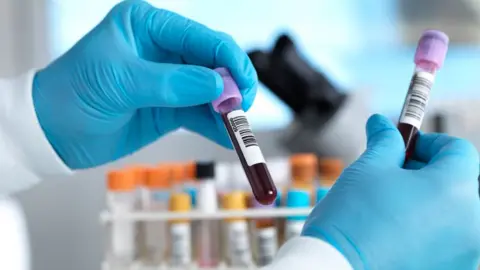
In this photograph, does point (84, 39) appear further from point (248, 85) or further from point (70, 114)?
point (248, 85)

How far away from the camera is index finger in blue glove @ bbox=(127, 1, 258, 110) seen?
27.3 inches

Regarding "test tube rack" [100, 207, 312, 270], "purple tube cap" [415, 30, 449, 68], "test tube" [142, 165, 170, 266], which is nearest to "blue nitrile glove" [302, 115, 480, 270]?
"purple tube cap" [415, 30, 449, 68]

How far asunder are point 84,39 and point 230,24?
2.25 feet

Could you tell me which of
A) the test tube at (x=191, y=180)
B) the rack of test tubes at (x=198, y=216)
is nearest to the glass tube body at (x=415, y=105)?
the rack of test tubes at (x=198, y=216)

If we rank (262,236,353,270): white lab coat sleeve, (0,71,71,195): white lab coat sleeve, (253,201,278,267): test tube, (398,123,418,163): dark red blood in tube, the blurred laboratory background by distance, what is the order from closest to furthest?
(262,236,353,270): white lab coat sleeve, (398,123,418,163): dark red blood in tube, (0,71,71,195): white lab coat sleeve, (253,201,278,267): test tube, the blurred laboratory background

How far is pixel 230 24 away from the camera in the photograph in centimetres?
140

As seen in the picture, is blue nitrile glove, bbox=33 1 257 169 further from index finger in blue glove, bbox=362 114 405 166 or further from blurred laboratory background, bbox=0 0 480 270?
blurred laboratory background, bbox=0 0 480 270

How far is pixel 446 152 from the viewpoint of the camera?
57 cm

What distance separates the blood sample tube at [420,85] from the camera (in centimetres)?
60

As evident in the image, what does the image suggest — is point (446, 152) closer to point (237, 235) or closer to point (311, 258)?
point (311, 258)

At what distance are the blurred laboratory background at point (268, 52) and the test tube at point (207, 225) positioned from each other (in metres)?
0.27

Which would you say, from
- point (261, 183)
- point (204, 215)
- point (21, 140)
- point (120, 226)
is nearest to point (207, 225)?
point (204, 215)

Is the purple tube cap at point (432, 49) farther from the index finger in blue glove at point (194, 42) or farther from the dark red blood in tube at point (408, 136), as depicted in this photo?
the index finger in blue glove at point (194, 42)

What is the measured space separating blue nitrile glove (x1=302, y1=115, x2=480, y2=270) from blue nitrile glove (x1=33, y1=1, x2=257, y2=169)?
20cm
